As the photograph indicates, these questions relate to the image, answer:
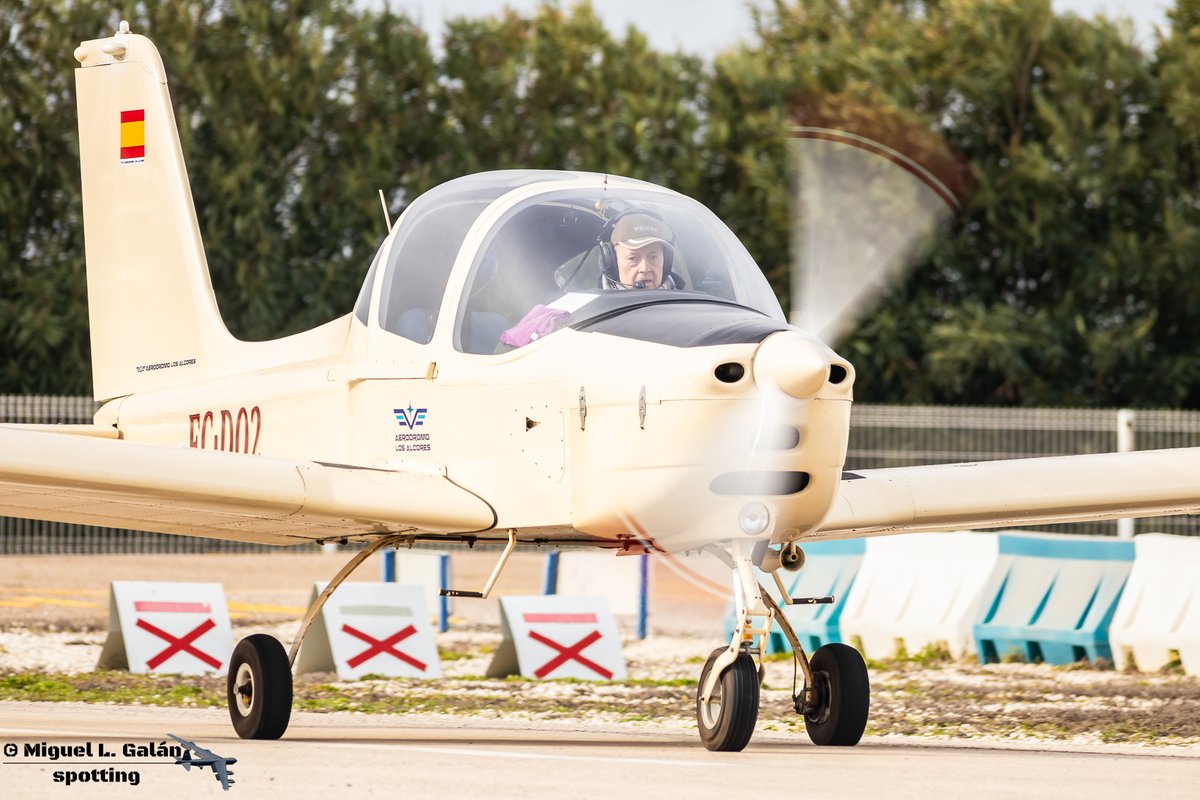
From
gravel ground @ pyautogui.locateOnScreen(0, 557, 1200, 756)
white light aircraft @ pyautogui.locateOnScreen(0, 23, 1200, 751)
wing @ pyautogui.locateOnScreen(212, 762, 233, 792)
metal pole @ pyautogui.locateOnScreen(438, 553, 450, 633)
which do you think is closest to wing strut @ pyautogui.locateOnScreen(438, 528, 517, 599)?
white light aircraft @ pyautogui.locateOnScreen(0, 23, 1200, 751)

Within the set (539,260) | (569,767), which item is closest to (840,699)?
(569,767)

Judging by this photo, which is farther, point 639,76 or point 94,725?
point 639,76

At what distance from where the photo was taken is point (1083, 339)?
34562mm

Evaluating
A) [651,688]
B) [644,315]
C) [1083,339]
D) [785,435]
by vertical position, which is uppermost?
[1083,339]

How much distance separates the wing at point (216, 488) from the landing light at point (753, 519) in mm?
1417

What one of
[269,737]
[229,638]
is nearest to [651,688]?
[229,638]

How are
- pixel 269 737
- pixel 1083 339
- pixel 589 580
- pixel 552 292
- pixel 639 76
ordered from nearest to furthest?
pixel 552 292
pixel 269 737
pixel 589 580
pixel 1083 339
pixel 639 76

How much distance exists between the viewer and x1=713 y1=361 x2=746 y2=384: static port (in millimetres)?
8242

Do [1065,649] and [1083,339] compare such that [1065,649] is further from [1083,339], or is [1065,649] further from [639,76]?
[639,76]

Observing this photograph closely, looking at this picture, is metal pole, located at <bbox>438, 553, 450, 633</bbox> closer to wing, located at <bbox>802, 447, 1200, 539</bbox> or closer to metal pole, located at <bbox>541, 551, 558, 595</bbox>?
metal pole, located at <bbox>541, 551, 558, 595</bbox>

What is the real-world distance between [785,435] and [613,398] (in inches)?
32.0

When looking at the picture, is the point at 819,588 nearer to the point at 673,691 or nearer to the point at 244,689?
the point at 673,691

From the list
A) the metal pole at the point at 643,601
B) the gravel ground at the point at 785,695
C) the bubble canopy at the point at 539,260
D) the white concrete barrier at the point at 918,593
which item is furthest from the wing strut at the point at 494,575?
the metal pole at the point at 643,601

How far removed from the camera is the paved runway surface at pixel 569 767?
7344mm
